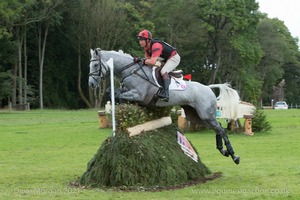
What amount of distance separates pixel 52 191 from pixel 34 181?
49.3 inches

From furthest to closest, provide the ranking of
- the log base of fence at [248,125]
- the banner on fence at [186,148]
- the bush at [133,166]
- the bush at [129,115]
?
the log base of fence at [248,125]
the banner on fence at [186,148]
the bush at [129,115]
the bush at [133,166]

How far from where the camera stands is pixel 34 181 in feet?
29.6

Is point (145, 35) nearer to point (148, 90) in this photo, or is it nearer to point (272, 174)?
point (148, 90)

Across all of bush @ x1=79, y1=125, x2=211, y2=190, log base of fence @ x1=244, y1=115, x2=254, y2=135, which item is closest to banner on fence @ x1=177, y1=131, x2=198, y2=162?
bush @ x1=79, y1=125, x2=211, y2=190

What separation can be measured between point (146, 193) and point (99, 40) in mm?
39608

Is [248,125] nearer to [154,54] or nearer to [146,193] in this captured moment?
[154,54]

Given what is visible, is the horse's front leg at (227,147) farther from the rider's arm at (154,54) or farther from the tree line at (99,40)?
the tree line at (99,40)

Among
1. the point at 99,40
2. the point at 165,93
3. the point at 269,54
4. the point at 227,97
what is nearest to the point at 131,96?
the point at 165,93

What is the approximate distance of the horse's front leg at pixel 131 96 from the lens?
8.60 meters

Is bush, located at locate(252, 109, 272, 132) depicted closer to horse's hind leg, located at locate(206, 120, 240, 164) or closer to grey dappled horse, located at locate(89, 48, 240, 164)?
horse's hind leg, located at locate(206, 120, 240, 164)

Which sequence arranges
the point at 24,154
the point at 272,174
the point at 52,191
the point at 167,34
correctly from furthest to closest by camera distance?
the point at 167,34 < the point at 24,154 < the point at 272,174 < the point at 52,191

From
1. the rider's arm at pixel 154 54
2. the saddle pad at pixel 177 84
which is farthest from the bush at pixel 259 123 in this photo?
the rider's arm at pixel 154 54

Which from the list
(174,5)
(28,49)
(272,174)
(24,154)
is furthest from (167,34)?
(272,174)

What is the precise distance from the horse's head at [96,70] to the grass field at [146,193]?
193cm
